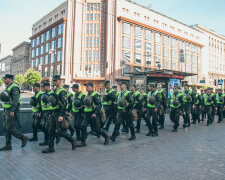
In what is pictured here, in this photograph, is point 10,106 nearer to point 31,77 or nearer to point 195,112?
point 195,112

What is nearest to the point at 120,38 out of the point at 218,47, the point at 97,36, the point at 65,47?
the point at 97,36

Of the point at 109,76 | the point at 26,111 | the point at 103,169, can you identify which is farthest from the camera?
the point at 109,76

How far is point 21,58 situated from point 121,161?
255 ft

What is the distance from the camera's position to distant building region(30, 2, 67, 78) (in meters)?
44.8

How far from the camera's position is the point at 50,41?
1940 inches

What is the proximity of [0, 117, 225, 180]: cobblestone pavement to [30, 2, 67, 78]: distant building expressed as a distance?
3922 centimetres

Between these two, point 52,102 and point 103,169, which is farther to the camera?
point 52,102

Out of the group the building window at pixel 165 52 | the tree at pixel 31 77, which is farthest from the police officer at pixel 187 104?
the tree at pixel 31 77

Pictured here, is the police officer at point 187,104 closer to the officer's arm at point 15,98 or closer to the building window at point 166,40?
the officer's arm at point 15,98

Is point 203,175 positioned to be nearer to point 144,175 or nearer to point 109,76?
point 144,175

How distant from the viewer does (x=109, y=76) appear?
130ft

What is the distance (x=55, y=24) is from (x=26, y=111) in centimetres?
4331

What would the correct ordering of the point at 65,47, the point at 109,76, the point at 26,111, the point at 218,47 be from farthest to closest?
1. the point at 218,47
2. the point at 65,47
3. the point at 109,76
4. the point at 26,111

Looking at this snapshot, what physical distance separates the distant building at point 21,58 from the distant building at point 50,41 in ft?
46.8
